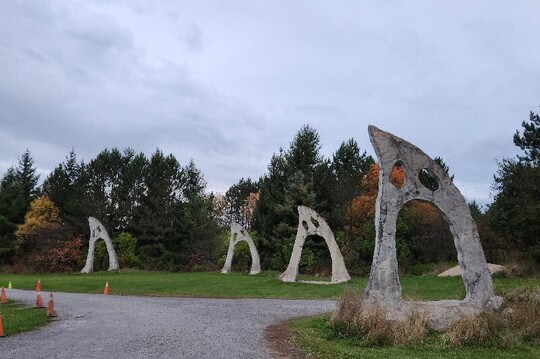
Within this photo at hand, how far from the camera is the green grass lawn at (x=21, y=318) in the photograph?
1304cm

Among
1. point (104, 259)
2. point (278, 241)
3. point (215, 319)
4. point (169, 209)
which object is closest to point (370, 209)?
point (278, 241)

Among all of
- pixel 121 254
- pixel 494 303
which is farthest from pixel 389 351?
pixel 121 254

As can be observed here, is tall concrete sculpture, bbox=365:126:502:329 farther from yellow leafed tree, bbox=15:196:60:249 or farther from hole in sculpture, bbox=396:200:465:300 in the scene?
yellow leafed tree, bbox=15:196:60:249

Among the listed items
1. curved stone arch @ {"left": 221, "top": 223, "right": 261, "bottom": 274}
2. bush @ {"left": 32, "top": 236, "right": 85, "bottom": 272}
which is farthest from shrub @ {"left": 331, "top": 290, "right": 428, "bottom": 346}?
bush @ {"left": 32, "top": 236, "right": 85, "bottom": 272}

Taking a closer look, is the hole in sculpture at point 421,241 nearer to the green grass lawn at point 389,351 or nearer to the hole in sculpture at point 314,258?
the hole in sculpture at point 314,258

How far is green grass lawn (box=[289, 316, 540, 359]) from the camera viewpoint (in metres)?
9.46

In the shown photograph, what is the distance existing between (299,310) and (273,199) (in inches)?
1216

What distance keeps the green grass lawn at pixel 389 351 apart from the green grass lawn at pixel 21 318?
7451 mm

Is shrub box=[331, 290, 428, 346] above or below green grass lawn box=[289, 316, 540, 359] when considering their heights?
above

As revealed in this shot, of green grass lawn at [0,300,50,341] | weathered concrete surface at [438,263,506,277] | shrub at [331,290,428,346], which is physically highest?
weathered concrete surface at [438,263,506,277]

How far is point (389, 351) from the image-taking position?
32.6 feet

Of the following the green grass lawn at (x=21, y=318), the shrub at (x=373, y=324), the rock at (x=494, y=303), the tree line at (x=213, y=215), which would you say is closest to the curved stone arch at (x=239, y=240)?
the tree line at (x=213, y=215)

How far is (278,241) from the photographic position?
44.7 meters

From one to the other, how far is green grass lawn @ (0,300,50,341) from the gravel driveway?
1.55ft
